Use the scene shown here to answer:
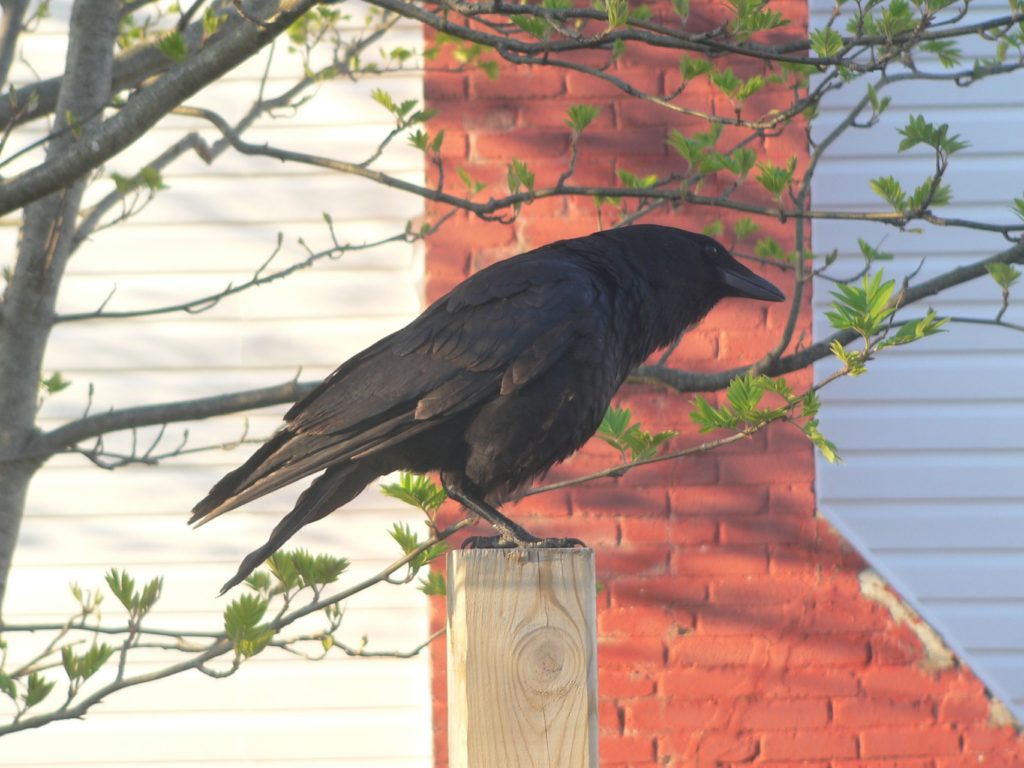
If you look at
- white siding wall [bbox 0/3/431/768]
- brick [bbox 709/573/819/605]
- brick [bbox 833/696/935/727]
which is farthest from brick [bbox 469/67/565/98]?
brick [bbox 833/696/935/727]

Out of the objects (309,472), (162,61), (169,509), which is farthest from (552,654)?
(169,509)

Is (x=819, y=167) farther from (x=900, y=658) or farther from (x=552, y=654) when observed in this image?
(x=552, y=654)

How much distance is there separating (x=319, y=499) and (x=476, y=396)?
0.32 metres

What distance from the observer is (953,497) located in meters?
3.51

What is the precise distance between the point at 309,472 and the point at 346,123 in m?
1.93

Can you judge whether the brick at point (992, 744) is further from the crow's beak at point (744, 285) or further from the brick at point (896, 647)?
the crow's beak at point (744, 285)

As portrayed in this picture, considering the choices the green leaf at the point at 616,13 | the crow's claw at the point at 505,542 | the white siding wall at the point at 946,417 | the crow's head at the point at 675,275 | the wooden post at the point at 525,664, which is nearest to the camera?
the wooden post at the point at 525,664

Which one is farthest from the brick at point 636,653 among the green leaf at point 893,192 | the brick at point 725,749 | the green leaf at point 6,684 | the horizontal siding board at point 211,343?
the green leaf at point 6,684

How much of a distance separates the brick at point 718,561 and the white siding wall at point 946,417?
248mm

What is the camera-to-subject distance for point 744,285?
2443mm

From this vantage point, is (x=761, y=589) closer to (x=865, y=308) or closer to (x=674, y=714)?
(x=674, y=714)

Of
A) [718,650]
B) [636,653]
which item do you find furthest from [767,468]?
[636,653]

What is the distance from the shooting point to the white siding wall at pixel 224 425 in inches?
138

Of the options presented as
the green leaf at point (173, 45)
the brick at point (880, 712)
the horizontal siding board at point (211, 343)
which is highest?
the green leaf at point (173, 45)
